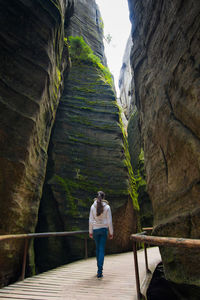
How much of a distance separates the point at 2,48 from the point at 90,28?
1538 centimetres

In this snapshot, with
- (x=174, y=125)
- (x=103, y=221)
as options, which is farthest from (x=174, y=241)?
(x=174, y=125)

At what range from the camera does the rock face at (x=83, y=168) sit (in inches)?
328

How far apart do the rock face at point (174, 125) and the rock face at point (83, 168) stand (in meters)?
3.58

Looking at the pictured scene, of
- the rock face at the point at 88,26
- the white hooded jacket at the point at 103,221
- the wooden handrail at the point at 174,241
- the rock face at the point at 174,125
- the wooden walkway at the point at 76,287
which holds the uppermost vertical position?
the rock face at the point at 88,26

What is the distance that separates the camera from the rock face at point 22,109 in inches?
220

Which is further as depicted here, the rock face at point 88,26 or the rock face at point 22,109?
the rock face at point 88,26

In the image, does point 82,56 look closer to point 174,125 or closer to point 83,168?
point 83,168

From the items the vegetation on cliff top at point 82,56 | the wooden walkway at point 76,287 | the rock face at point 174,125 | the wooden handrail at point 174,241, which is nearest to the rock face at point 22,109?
the wooden walkway at point 76,287

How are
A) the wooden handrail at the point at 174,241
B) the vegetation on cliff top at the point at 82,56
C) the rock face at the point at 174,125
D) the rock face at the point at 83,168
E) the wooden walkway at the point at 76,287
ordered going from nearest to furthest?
the wooden handrail at the point at 174,241 → the wooden walkway at the point at 76,287 → the rock face at the point at 174,125 → the rock face at the point at 83,168 → the vegetation on cliff top at the point at 82,56

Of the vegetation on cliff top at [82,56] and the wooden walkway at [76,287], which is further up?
the vegetation on cliff top at [82,56]

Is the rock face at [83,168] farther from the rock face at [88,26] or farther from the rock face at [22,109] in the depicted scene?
the rock face at [88,26]

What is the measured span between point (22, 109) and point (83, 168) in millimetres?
4454

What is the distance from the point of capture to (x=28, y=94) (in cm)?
657

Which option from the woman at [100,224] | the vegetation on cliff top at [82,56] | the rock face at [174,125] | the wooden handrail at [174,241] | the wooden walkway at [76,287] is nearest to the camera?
the wooden handrail at [174,241]
